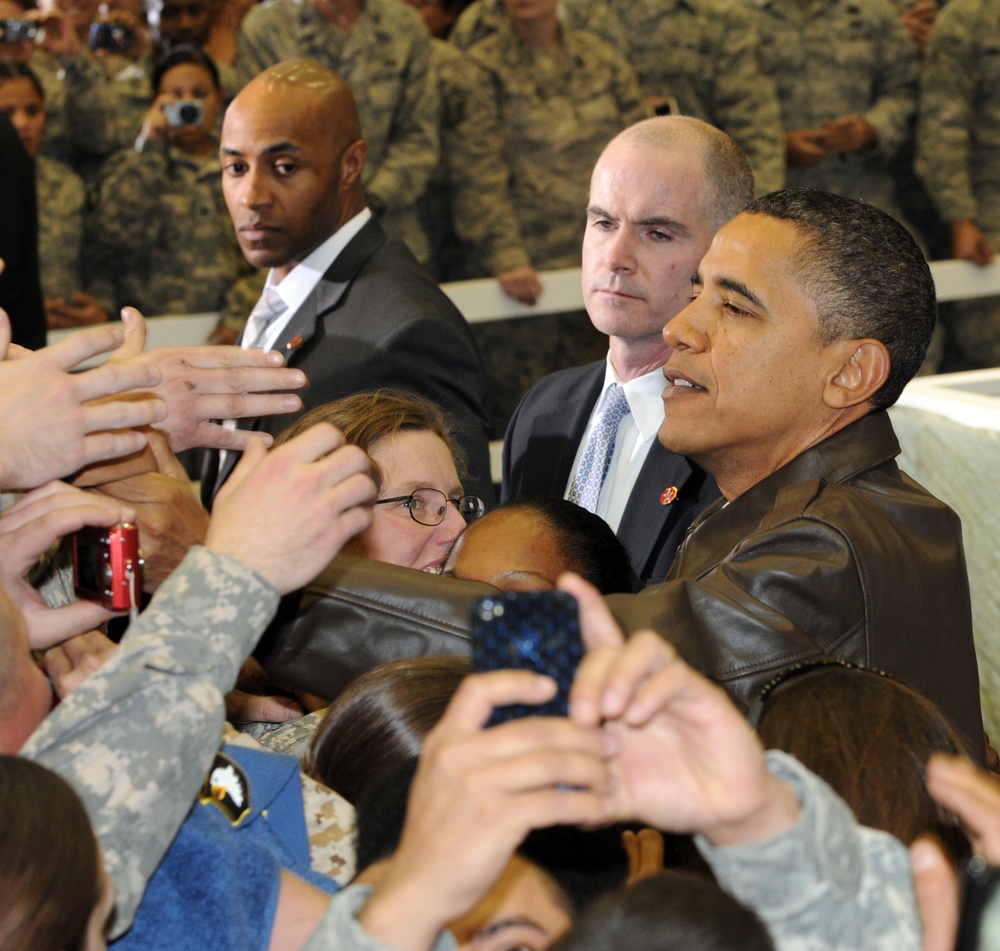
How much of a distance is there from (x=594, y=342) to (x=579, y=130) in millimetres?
708

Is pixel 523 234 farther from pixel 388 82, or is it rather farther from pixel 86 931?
pixel 86 931

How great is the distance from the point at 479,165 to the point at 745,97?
105 centimetres

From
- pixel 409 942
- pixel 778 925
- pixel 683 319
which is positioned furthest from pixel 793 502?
pixel 409 942

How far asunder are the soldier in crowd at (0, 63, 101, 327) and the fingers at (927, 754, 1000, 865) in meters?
3.58

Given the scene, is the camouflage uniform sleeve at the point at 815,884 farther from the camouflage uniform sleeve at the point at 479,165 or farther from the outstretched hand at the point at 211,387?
the camouflage uniform sleeve at the point at 479,165

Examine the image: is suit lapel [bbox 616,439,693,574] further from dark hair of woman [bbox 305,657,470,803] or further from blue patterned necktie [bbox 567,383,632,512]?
dark hair of woman [bbox 305,657,470,803]

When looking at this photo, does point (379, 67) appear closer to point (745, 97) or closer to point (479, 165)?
point (479, 165)

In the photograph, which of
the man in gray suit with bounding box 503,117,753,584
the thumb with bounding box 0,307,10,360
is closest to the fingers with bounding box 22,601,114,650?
the thumb with bounding box 0,307,10,360

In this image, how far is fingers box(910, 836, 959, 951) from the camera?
909 millimetres

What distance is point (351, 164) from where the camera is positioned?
10.8ft

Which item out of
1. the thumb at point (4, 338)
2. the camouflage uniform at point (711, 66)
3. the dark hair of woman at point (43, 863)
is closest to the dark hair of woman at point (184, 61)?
the camouflage uniform at point (711, 66)

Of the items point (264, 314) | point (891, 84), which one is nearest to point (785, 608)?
point (264, 314)

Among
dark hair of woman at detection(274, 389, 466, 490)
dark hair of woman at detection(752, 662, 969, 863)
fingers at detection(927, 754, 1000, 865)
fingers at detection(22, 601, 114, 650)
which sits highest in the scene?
fingers at detection(927, 754, 1000, 865)

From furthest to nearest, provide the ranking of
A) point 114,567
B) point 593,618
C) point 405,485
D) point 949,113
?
point 949,113 < point 405,485 < point 114,567 < point 593,618
